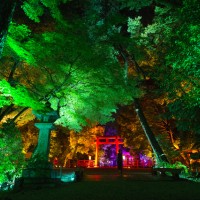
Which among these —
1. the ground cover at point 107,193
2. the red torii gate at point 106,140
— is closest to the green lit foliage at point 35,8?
the ground cover at point 107,193

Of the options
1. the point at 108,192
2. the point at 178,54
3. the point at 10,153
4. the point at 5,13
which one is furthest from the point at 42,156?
the point at 5,13

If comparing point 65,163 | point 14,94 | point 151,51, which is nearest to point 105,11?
point 151,51

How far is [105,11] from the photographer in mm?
18219

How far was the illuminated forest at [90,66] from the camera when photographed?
9812 mm

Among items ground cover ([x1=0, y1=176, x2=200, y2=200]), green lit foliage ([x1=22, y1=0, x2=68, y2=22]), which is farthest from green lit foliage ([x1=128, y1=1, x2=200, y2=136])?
green lit foliage ([x1=22, y1=0, x2=68, y2=22])

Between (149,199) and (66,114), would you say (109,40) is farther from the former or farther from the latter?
(149,199)

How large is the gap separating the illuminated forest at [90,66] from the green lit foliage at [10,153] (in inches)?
1.6

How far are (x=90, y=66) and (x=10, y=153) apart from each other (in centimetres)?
523

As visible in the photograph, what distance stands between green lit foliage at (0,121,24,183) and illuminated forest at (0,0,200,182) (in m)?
0.04

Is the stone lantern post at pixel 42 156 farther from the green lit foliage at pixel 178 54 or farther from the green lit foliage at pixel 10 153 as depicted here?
the green lit foliage at pixel 178 54

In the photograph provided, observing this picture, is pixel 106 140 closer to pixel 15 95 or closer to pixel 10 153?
pixel 10 153

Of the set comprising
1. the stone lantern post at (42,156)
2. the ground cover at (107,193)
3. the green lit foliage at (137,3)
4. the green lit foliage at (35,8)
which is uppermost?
the green lit foliage at (137,3)

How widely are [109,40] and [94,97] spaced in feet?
10.5

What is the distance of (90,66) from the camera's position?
12.1 metres
